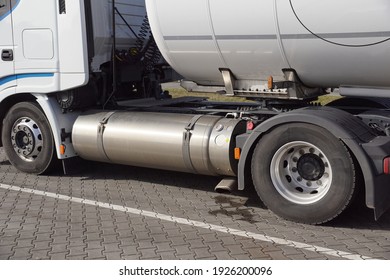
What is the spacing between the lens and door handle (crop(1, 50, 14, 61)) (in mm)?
7715

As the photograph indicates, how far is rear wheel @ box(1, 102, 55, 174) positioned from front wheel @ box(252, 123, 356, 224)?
332 centimetres

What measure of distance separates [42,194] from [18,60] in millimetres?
1937

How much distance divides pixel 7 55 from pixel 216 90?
3.09 meters

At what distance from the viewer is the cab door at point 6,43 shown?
7.66 meters

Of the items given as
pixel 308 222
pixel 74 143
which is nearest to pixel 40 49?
pixel 74 143

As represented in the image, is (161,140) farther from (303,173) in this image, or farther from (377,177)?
(377,177)

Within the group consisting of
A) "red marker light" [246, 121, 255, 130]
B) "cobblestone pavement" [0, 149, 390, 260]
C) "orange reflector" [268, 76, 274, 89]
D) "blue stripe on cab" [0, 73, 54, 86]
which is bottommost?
"cobblestone pavement" [0, 149, 390, 260]

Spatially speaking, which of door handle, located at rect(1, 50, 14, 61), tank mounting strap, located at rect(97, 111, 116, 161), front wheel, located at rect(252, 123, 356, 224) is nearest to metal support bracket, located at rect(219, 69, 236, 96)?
front wheel, located at rect(252, 123, 356, 224)

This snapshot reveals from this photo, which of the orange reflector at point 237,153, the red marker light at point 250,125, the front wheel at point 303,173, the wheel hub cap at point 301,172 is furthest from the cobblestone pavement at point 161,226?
the red marker light at point 250,125

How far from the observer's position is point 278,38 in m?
5.82

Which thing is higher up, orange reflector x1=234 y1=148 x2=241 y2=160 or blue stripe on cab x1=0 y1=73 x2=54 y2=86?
blue stripe on cab x1=0 y1=73 x2=54 y2=86

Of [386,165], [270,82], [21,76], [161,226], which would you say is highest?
[21,76]

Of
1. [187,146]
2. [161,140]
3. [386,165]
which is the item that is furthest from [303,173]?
[161,140]

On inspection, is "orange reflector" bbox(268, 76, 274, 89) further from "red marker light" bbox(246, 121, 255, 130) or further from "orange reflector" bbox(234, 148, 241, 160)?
"orange reflector" bbox(234, 148, 241, 160)
